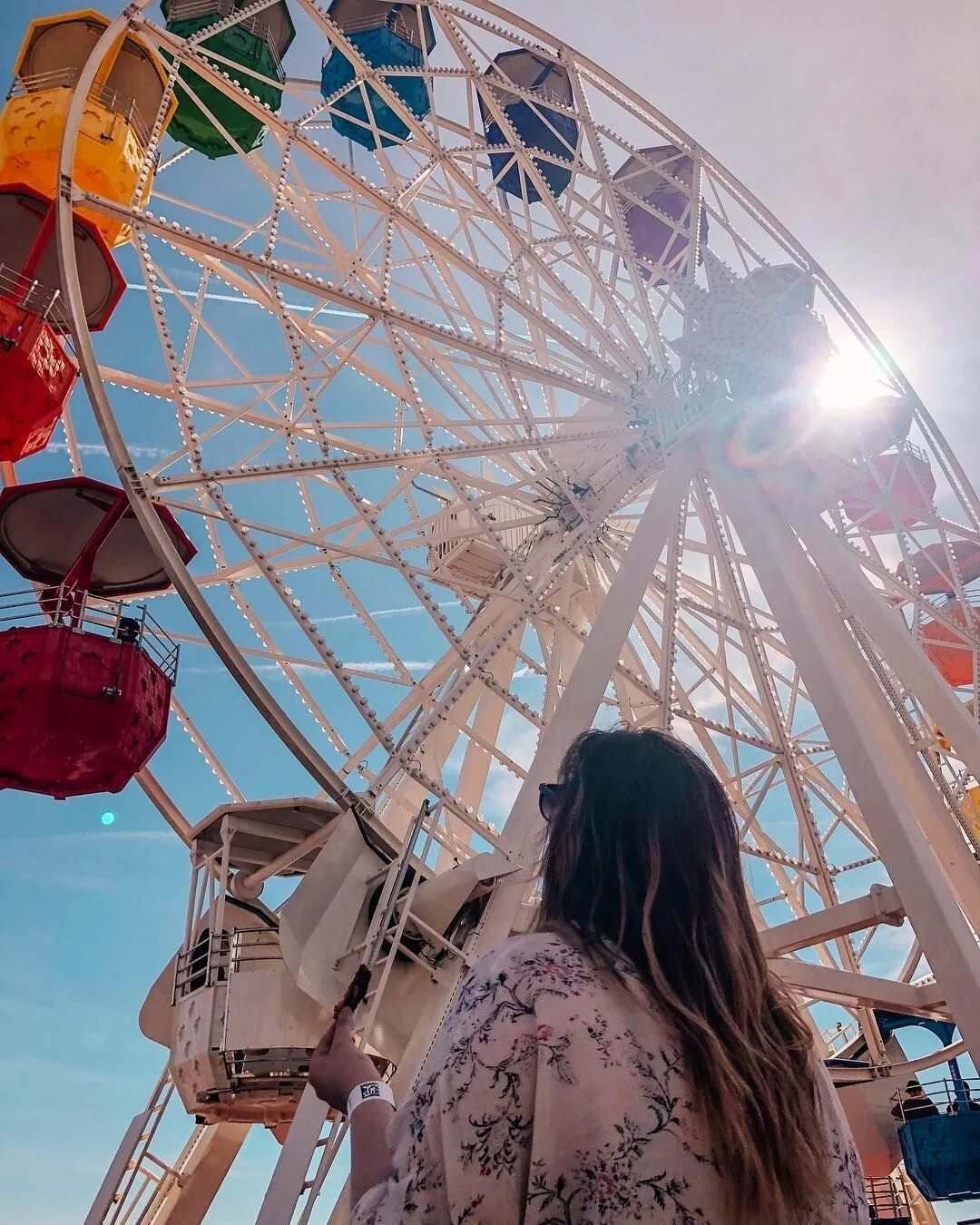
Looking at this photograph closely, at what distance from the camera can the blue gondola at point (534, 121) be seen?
13.1 m

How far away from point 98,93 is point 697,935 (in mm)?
12203

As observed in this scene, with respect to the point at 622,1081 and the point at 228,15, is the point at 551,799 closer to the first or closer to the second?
the point at 622,1081

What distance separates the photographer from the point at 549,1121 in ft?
3.89

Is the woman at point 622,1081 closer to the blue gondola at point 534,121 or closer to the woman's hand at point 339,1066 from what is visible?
the woman's hand at point 339,1066

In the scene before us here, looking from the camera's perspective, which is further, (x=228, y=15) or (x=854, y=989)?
(x=228, y=15)

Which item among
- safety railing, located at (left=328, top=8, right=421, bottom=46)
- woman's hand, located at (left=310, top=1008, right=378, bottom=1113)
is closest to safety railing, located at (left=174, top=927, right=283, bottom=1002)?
woman's hand, located at (left=310, top=1008, right=378, bottom=1113)

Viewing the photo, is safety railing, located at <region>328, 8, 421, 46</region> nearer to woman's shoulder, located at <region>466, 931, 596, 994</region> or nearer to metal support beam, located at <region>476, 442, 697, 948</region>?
metal support beam, located at <region>476, 442, 697, 948</region>

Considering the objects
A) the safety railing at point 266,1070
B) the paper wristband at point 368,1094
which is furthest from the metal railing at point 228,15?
the paper wristband at point 368,1094

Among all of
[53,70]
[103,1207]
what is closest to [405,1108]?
[103,1207]

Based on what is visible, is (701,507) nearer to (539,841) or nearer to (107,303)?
(107,303)

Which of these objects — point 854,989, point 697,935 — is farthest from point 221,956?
point 697,935

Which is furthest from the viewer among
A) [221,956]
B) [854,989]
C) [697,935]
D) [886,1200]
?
[886,1200]

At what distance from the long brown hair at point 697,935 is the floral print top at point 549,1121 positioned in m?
0.04

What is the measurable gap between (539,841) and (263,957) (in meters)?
5.88
